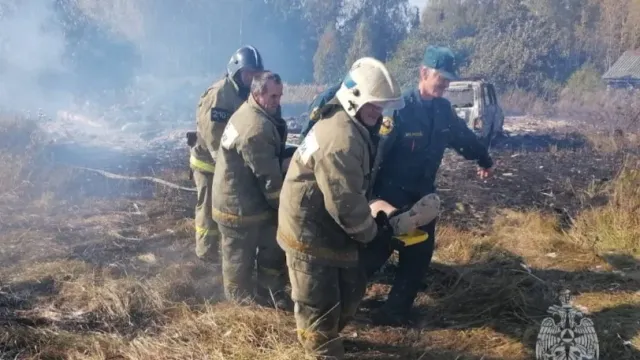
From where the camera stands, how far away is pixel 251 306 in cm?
381

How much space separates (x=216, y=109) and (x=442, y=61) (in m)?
1.76

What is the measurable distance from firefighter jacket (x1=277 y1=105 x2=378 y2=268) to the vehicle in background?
9.01 meters

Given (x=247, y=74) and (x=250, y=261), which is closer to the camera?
(x=250, y=261)

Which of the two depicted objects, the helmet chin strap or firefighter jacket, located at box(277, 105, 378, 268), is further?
the helmet chin strap

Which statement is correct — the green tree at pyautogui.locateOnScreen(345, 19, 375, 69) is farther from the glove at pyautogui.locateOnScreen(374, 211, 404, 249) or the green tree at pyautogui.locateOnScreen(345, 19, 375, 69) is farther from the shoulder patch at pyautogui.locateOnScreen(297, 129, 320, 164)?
the shoulder patch at pyautogui.locateOnScreen(297, 129, 320, 164)

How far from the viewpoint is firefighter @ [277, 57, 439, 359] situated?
2.73m

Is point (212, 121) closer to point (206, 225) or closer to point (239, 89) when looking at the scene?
point (239, 89)

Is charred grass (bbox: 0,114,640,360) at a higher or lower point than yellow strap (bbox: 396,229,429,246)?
lower

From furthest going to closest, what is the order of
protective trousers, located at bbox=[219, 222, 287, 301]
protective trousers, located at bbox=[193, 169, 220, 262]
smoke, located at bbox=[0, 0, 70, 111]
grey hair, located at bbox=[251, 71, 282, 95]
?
smoke, located at bbox=[0, 0, 70, 111], protective trousers, located at bbox=[193, 169, 220, 262], protective trousers, located at bbox=[219, 222, 287, 301], grey hair, located at bbox=[251, 71, 282, 95]

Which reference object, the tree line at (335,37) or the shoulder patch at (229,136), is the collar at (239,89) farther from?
the tree line at (335,37)

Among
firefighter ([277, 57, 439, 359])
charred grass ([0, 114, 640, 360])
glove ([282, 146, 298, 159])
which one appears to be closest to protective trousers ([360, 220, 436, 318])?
charred grass ([0, 114, 640, 360])

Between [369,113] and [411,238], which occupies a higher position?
[369,113]

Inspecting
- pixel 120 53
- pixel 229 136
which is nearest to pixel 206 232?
pixel 229 136

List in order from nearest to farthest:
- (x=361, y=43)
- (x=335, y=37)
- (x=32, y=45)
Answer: (x=32, y=45)
(x=361, y=43)
(x=335, y=37)
